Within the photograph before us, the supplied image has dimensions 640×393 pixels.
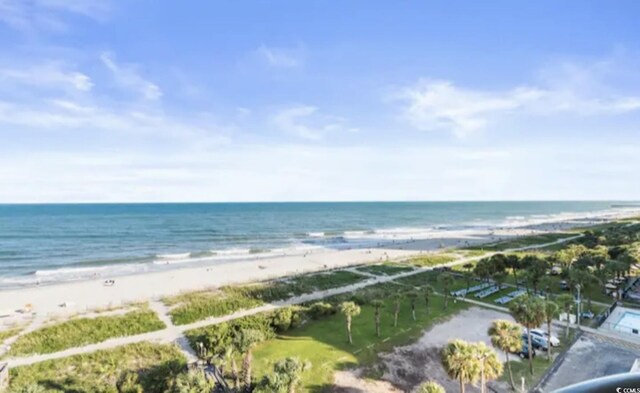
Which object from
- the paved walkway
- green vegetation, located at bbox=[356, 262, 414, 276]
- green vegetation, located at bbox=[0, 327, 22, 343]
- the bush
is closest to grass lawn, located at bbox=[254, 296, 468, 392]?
the bush

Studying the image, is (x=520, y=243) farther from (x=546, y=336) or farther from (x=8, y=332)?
(x=8, y=332)

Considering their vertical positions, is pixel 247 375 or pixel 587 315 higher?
pixel 247 375

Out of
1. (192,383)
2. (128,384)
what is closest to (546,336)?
(192,383)

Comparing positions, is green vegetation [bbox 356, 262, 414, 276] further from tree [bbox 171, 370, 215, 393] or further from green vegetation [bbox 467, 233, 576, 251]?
tree [bbox 171, 370, 215, 393]

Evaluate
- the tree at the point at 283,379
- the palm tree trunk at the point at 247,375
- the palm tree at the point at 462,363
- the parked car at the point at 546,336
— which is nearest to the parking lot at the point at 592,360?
the parked car at the point at 546,336

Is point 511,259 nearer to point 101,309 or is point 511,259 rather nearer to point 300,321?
point 300,321

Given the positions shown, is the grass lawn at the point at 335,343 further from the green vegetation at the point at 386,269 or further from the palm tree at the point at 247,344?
the green vegetation at the point at 386,269
